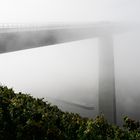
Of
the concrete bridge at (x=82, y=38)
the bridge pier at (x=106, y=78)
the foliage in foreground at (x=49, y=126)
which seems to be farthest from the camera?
the bridge pier at (x=106, y=78)

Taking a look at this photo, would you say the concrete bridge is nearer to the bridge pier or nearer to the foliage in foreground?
the bridge pier

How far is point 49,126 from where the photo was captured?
13.2 meters

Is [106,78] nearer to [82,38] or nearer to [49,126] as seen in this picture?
[82,38]

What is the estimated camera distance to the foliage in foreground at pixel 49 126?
1289 centimetres

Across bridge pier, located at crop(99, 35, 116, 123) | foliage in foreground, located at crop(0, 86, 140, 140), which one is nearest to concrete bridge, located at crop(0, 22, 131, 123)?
bridge pier, located at crop(99, 35, 116, 123)

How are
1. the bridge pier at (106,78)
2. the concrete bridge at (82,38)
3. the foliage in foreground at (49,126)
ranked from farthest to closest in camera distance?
the bridge pier at (106,78), the concrete bridge at (82,38), the foliage in foreground at (49,126)

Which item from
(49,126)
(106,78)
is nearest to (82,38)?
(106,78)

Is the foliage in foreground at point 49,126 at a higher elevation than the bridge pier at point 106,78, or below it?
higher

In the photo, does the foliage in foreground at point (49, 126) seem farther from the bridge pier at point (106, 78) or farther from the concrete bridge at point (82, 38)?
the bridge pier at point (106, 78)

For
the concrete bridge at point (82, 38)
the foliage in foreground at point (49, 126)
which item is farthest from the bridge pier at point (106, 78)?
the foliage in foreground at point (49, 126)

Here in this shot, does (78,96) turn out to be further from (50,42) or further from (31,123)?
(31,123)

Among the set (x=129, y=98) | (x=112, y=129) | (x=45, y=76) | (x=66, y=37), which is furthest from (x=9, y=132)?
(x=45, y=76)

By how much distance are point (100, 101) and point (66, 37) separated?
9675mm

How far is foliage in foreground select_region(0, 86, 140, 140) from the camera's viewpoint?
12891 mm
